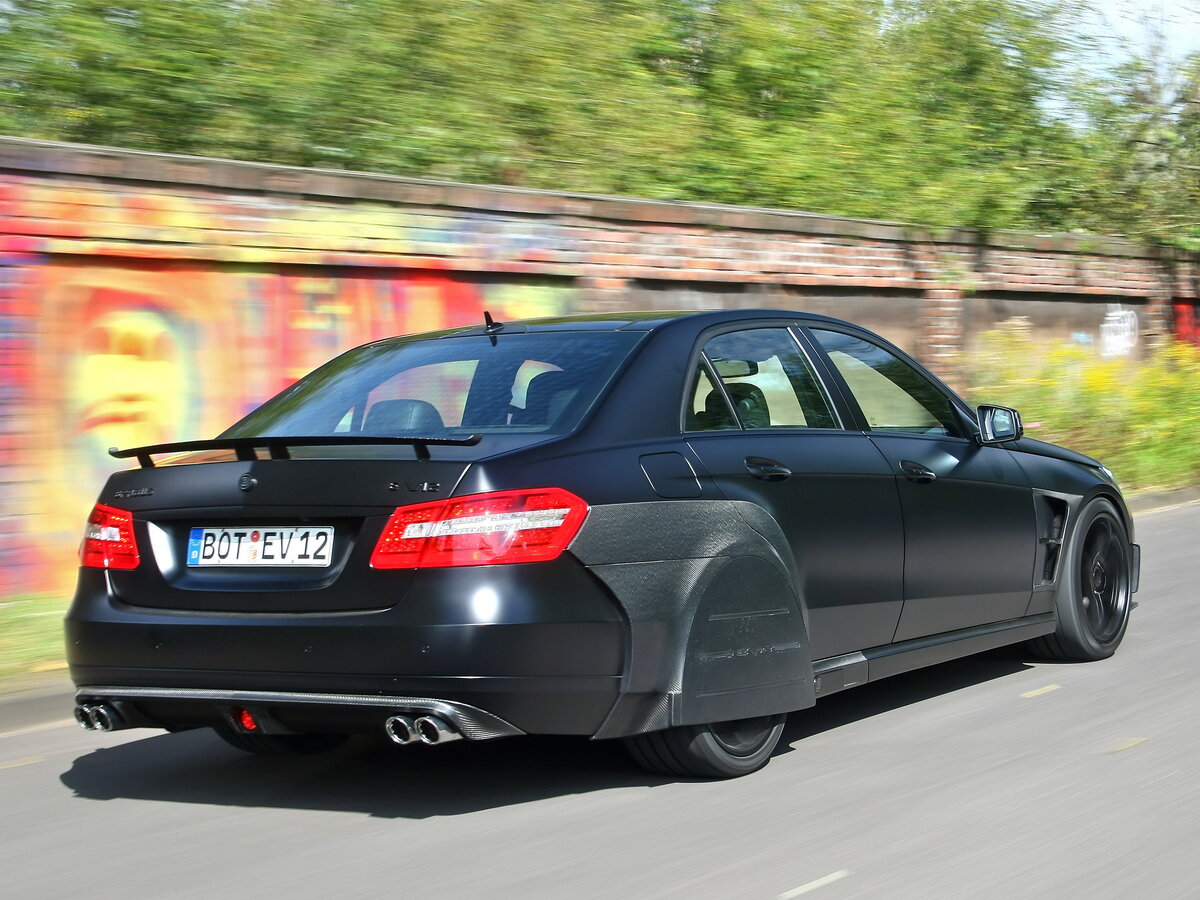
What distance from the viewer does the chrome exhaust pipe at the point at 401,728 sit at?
13.2ft

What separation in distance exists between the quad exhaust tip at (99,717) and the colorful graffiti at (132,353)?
13.5 ft

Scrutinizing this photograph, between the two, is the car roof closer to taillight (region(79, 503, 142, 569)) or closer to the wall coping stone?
taillight (region(79, 503, 142, 569))

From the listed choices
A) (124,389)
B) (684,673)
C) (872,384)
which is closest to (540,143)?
(124,389)

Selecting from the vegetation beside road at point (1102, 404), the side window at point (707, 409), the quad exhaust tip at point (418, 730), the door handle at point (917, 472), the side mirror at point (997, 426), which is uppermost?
the side window at point (707, 409)

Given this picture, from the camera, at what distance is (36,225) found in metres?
8.29

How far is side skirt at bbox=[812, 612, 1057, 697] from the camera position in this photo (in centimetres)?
499

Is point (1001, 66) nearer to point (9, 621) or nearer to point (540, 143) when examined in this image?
point (540, 143)

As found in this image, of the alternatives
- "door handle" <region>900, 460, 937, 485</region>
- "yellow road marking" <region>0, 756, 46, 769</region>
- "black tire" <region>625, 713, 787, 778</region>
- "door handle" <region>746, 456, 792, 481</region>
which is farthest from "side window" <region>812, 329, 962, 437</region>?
"yellow road marking" <region>0, 756, 46, 769</region>

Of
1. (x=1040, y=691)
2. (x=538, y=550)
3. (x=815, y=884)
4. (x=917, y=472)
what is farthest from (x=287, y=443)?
(x=1040, y=691)

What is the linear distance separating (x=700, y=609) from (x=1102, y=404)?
11029 mm

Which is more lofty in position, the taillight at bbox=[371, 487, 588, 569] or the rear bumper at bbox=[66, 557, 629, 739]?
the taillight at bbox=[371, 487, 588, 569]

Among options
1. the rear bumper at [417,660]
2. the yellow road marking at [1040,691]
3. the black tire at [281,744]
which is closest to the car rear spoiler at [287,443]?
the rear bumper at [417,660]

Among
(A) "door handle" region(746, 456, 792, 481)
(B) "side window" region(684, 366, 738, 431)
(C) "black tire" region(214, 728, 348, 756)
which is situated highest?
(B) "side window" region(684, 366, 738, 431)

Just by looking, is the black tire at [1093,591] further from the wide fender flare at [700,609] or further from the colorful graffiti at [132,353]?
the colorful graffiti at [132,353]
